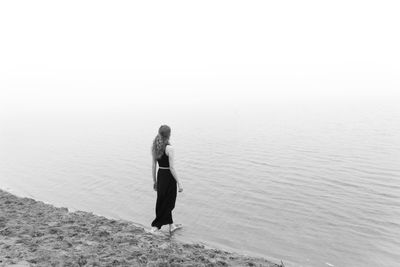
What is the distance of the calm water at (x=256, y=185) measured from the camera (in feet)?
36.9

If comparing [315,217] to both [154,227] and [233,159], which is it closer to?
[154,227]

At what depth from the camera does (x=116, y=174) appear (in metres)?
20.8

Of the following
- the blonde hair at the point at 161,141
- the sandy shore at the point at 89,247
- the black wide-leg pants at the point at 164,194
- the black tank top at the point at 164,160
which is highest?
the blonde hair at the point at 161,141

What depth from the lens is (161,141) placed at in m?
9.33

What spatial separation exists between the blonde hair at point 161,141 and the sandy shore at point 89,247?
Answer: 2.15 metres

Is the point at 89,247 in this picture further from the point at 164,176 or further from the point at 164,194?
the point at 164,176

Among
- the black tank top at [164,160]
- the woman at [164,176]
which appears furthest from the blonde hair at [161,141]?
the black tank top at [164,160]

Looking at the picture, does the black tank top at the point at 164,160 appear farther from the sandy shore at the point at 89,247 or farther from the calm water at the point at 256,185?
the calm water at the point at 256,185

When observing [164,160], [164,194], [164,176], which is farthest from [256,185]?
Answer: [164,160]

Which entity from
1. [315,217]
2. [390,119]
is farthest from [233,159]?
[390,119]

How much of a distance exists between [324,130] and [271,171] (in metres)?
18.1

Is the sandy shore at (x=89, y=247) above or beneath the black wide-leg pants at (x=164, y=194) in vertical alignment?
beneath

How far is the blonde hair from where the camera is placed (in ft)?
30.2

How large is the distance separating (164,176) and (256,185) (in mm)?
8671
